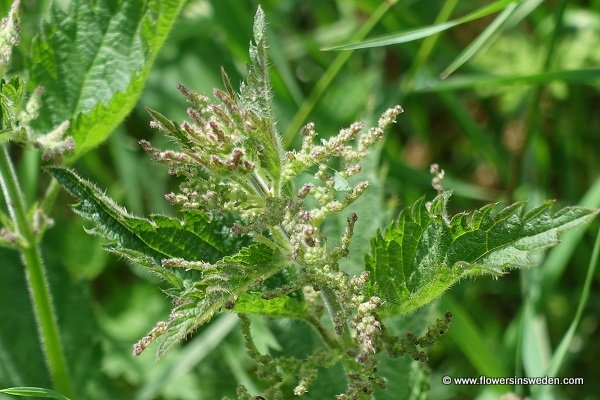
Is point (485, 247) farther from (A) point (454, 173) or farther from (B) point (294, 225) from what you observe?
(A) point (454, 173)

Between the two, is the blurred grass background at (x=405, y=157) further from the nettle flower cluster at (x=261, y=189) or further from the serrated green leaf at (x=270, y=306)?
the nettle flower cluster at (x=261, y=189)

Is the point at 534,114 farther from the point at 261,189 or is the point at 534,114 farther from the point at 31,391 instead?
the point at 31,391

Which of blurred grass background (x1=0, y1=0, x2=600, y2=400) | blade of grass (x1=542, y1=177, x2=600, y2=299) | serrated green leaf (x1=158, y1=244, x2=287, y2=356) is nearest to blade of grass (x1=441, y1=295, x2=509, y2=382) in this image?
blurred grass background (x1=0, y1=0, x2=600, y2=400)

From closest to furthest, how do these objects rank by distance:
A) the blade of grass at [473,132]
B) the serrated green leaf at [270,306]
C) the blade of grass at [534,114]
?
1. the serrated green leaf at [270,306]
2. the blade of grass at [534,114]
3. the blade of grass at [473,132]

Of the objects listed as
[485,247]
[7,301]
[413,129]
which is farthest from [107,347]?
[485,247]

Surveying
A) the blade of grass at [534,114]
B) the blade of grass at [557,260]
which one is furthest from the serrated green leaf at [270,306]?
the blade of grass at [534,114]

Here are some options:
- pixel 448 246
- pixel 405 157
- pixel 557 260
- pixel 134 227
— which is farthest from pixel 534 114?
pixel 134 227

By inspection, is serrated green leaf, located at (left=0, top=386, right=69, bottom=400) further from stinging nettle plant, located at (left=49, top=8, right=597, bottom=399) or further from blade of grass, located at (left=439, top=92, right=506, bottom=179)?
blade of grass, located at (left=439, top=92, right=506, bottom=179)

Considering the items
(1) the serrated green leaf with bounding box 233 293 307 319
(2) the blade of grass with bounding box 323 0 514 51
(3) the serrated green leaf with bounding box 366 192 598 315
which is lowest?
(1) the serrated green leaf with bounding box 233 293 307 319
